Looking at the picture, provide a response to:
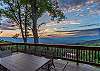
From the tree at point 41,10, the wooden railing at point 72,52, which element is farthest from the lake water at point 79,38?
the wooden railing at point 72,52

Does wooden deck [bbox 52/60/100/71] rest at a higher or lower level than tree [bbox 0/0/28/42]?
lower

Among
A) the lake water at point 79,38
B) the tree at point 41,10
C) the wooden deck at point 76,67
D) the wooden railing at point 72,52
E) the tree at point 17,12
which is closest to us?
the wooden deck at point 76,67

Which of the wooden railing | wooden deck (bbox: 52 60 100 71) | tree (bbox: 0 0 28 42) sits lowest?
wooden deck (bbox: 52 60 100 71)

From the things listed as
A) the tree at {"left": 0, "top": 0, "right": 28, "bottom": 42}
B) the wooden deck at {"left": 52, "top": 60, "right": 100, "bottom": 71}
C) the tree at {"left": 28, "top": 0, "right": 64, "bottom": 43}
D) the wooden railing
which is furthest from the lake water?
the wooden deck at {"left": 52, "top": 60, "right": 100, "bottom": 71}

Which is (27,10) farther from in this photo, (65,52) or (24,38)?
(65,52)

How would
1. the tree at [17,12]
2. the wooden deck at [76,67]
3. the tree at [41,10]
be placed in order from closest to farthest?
the wooden deck at [76,67] → the tree at [41,10] → the tree at [17,12]

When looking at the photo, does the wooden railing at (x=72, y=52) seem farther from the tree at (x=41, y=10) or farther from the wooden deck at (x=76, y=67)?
the tree at (x=41, y=10)

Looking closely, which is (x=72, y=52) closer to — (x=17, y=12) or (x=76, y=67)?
(x=76, y=67)

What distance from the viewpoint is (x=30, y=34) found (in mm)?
12016

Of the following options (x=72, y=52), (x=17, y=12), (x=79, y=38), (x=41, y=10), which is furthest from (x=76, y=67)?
(x=17, y=12)

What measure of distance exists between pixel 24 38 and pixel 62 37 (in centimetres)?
227

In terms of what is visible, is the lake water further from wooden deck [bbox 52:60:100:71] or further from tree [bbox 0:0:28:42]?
wooden deck [bbox 52:60:100:71]

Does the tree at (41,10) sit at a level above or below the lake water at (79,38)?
above

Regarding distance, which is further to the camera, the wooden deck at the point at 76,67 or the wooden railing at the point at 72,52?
the wooden railing at the point at 72,52
